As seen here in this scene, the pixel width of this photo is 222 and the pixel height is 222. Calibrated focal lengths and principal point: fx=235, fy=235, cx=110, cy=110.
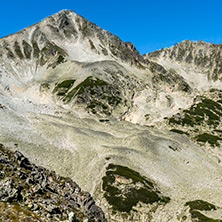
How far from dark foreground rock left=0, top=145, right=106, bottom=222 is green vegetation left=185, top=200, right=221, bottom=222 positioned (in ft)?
61.2

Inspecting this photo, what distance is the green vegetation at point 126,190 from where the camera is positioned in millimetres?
52156

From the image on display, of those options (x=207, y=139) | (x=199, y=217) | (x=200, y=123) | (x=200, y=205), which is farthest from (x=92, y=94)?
(x=199, y=217)

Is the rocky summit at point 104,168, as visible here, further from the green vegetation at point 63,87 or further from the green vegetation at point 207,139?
the green vegetation at point 63,87

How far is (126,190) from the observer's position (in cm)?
5569

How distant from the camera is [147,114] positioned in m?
148

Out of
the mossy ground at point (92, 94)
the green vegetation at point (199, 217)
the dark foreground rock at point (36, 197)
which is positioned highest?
the mossy ground at point (92, 94)

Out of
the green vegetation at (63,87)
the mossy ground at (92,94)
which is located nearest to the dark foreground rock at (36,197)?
the mossy ground at (92,94)

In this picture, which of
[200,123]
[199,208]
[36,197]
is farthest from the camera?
[200,123]

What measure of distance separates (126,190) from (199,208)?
16.3m

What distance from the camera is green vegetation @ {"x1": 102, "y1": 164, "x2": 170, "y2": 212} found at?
5216 centimetres

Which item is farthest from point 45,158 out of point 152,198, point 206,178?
point 206,178

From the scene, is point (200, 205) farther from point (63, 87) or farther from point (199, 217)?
point (63, 87)

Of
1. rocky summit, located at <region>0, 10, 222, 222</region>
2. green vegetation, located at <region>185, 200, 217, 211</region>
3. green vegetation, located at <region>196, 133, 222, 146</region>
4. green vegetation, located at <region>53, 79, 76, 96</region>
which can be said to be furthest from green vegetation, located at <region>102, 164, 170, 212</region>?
green vegetation, located at <region>53, 79, 76, 96</region>

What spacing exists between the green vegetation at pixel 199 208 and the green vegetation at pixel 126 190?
5999 millimetres
